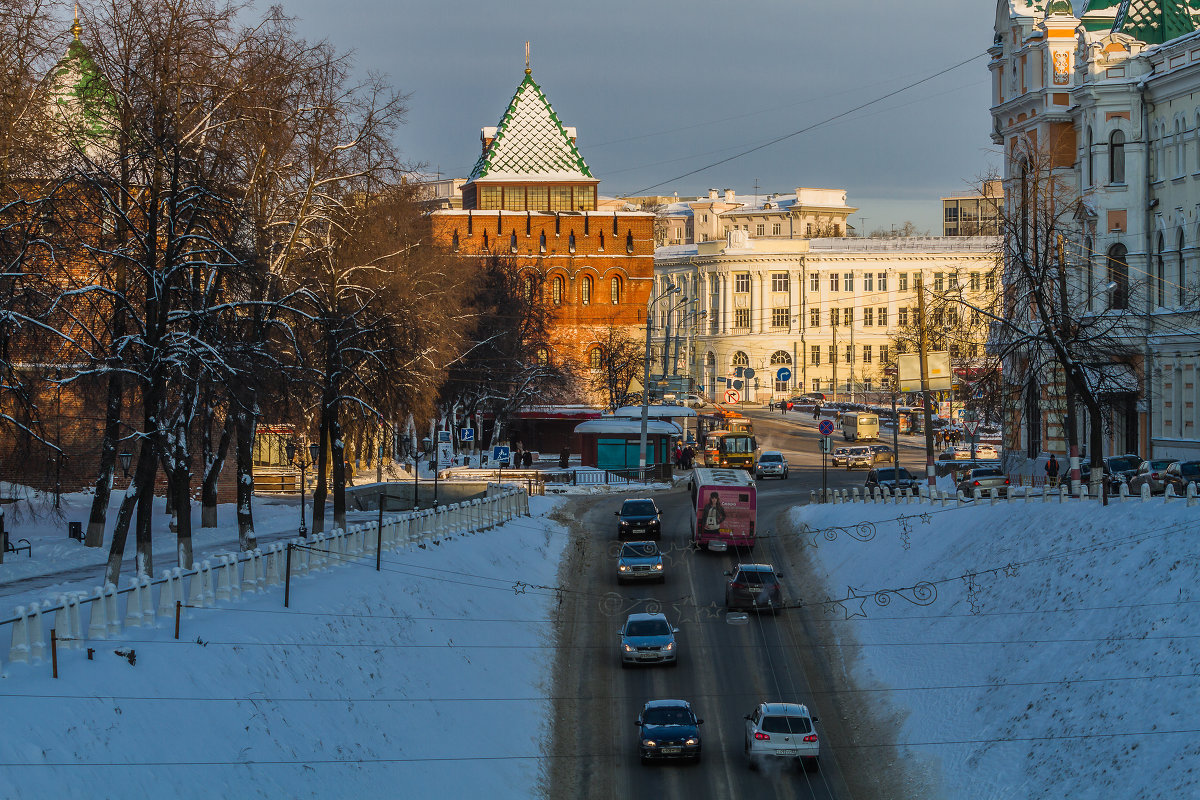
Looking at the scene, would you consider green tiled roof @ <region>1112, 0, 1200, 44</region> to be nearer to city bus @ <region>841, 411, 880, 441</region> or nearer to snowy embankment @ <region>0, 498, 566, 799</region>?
snowy embankment @ <region>0, 498, 566, 799</region>

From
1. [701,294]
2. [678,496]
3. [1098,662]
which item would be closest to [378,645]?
[1098,662]

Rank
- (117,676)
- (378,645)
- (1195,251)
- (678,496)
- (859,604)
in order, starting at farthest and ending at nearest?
(678,496) → (1195,251) → (859,604) → (378,645) → (117,676)

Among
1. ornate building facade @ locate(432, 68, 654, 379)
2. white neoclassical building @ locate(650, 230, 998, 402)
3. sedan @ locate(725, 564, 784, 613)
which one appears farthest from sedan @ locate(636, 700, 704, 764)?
white neoclassical building @ locate(650, 230, 998, 402)

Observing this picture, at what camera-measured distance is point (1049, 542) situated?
104ft

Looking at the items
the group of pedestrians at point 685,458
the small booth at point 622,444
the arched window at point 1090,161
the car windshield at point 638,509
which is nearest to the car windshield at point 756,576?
the car windshield at point 638,509

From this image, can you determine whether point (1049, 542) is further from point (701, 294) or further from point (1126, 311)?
point (701, 294)

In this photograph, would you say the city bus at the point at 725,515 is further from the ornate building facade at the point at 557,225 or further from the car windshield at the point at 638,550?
the ornate building facade at the point at 557,225

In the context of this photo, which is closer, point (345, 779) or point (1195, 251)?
point (345, 779)

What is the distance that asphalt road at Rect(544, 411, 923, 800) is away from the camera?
86.0 ft

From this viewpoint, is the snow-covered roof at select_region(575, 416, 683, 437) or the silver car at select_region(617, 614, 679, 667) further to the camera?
the snow-covered roof at select_region(575, 416, 683, 437)

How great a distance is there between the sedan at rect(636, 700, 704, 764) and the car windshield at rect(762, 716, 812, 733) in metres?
1.29

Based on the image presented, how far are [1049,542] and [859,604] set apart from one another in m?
5.88

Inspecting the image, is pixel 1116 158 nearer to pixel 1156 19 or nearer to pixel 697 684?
pixel 1156 19

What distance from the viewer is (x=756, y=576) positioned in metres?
36.4
